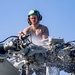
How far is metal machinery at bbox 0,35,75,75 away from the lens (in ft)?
16.0

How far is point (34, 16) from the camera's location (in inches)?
244

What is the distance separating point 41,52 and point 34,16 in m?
1.21

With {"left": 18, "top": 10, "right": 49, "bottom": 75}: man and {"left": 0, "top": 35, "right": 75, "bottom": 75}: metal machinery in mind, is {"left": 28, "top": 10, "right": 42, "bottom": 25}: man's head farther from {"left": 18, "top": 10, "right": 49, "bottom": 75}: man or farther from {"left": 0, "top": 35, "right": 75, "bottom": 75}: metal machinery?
{"left": 0, "top": 35, "right": 75, "bottom": 75}: metal machinery

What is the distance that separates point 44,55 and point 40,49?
0.26m

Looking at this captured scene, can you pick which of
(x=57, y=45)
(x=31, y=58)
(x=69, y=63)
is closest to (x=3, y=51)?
(x=31, y=58)

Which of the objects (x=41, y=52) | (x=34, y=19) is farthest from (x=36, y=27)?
(x=41, y=52)

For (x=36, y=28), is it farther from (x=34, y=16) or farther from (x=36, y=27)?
(x=34, y=16)

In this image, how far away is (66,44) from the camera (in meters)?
5.54

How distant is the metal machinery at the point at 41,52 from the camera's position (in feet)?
16.0

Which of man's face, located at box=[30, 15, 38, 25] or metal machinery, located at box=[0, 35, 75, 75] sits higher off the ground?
man's face, located at box=[30, 15, 38, 25]

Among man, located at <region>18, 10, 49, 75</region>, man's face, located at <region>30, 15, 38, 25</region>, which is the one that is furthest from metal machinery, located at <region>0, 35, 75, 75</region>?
man's face, located at <region>30, 15, 38, 25</region>

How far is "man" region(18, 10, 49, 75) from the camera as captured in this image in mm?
6117

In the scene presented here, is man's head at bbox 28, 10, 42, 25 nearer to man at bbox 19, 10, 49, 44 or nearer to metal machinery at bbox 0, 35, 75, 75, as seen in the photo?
man at bbox 19, 10, 49, 44

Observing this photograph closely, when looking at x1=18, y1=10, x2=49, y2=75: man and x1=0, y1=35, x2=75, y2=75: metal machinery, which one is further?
x1=18, y1=10, x2=49, y2=75: man
